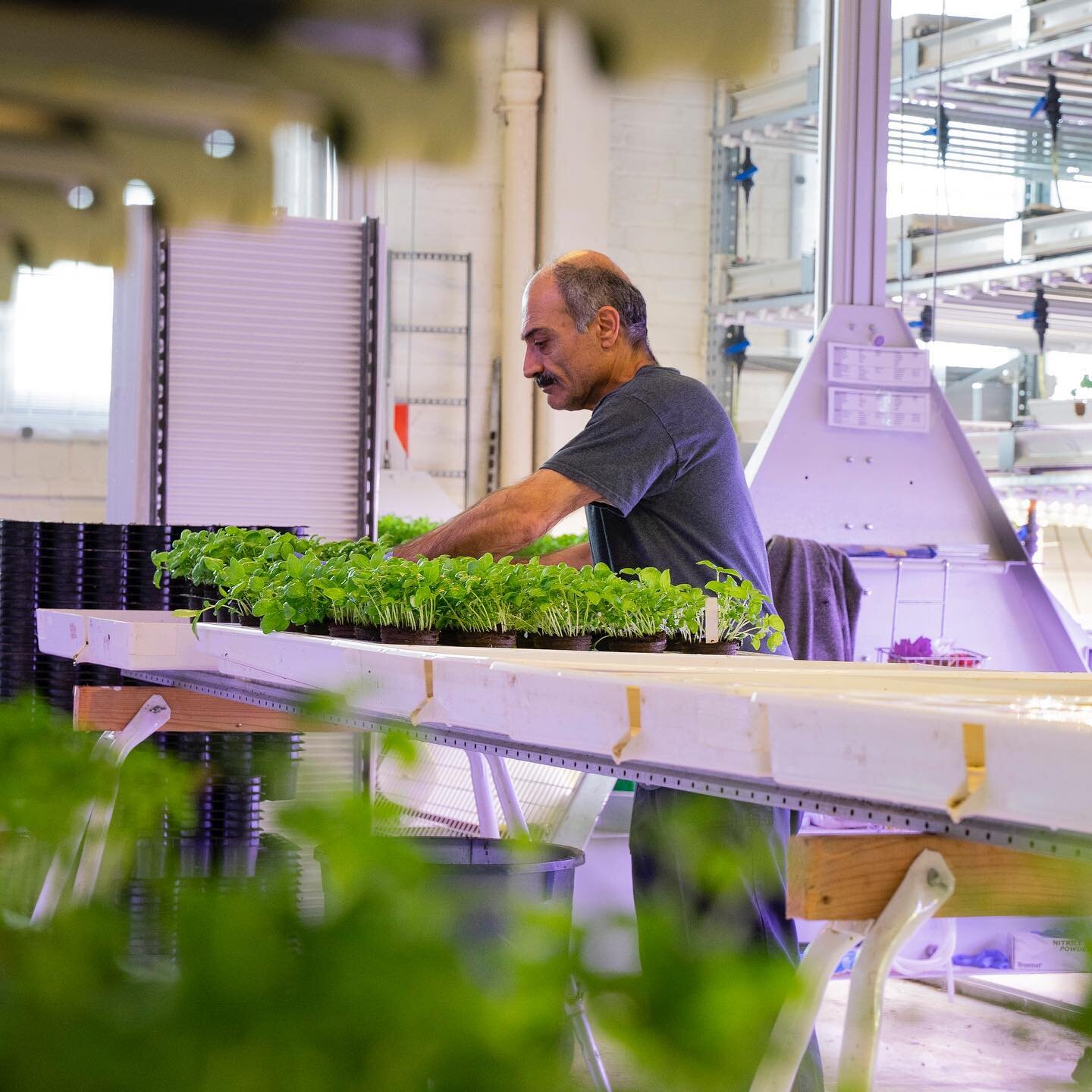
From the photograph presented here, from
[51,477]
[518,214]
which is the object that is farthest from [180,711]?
[518,214]

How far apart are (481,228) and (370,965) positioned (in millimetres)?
8675

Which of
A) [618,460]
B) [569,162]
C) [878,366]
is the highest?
[569,162]

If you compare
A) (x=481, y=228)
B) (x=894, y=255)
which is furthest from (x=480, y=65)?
(x=894, y=255)

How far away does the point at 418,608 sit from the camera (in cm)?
175

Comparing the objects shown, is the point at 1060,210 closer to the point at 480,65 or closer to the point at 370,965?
the point at 480,65

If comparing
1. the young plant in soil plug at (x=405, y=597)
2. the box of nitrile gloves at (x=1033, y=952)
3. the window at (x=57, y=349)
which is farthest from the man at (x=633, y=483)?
the window at (x=57, y=349)

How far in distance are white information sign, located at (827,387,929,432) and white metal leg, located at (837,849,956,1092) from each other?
328 centimetres

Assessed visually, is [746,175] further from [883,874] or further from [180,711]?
[883,874]

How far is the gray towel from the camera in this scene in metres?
3.73

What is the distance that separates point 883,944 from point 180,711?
1.51m

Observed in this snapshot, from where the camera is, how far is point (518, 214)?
8594mm

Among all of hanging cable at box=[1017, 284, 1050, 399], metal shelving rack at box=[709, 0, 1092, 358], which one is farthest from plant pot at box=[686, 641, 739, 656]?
hanging cable at box=[1017, 284, 1050, 399]

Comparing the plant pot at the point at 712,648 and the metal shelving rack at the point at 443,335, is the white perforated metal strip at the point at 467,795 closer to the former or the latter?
the plant pot at the point at 712,648

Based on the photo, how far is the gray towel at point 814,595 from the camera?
12.2 ft
